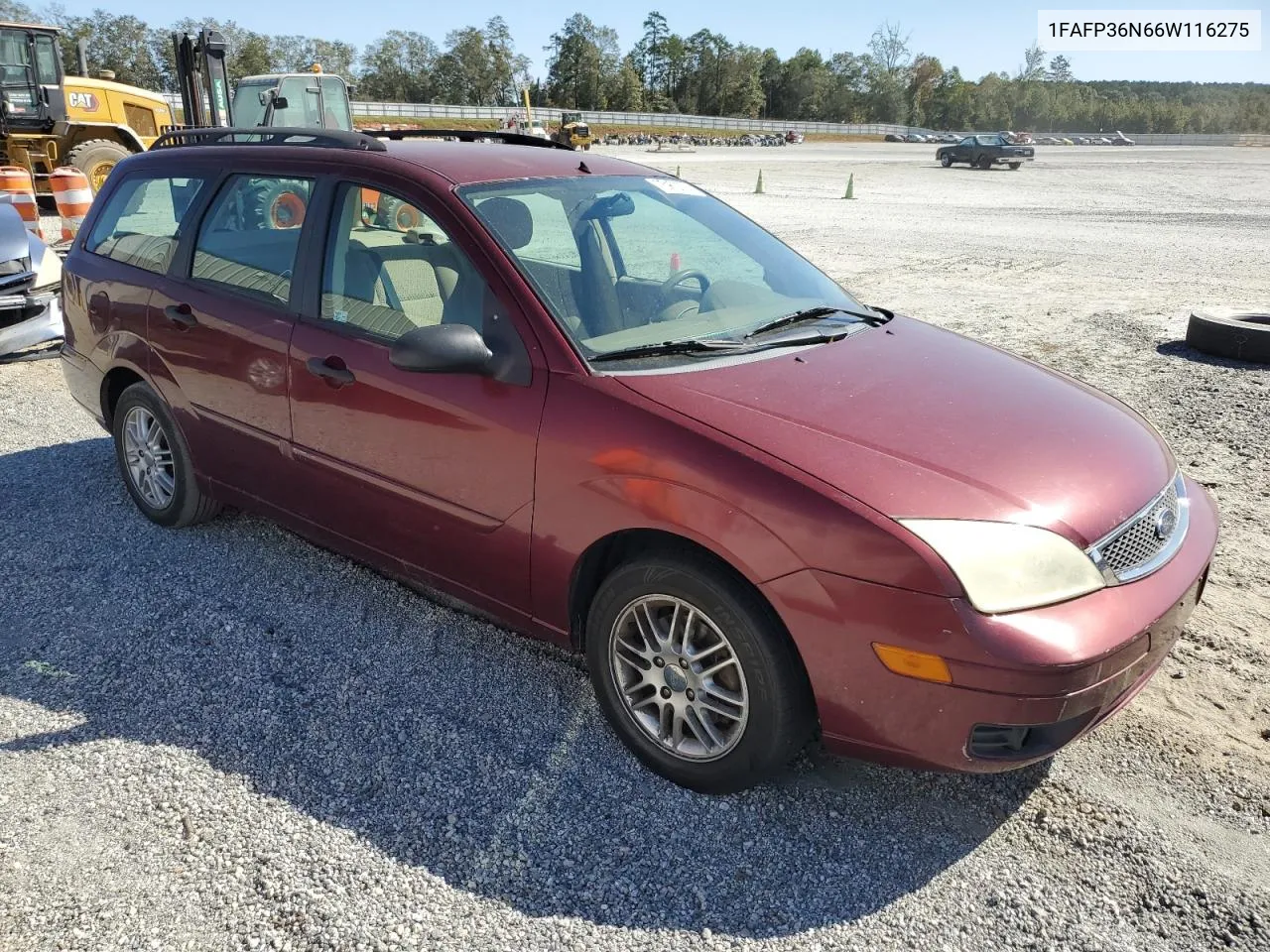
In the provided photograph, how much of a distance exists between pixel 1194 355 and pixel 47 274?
9.39 meters

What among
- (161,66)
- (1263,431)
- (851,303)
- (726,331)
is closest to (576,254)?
(726,331)

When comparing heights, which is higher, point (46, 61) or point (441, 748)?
point (46, 61)

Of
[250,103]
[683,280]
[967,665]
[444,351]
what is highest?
[250,103]

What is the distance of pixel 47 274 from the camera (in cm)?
779

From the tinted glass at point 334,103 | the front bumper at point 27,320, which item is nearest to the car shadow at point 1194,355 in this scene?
the front bumper at point 27,320

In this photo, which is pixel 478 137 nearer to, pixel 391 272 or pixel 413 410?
pixel 391 272

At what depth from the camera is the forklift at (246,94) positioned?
642 inches

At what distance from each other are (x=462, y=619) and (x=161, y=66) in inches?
3910

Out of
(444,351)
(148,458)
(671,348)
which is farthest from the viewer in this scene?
(148,458)

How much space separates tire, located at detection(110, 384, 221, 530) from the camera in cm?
437

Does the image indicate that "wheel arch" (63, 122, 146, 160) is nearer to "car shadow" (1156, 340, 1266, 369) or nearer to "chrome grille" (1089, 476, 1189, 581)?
"car shadow" (1156, 340, 1266, 369)

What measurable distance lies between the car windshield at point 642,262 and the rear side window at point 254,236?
2.86 ft

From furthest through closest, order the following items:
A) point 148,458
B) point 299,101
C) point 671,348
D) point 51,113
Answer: point 299,101 → point 51,113 → point 148,458 → point 671,348

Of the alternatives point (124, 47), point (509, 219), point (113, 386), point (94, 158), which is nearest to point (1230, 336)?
point (509, 219)
